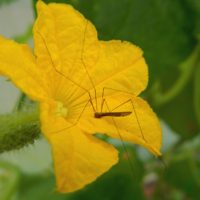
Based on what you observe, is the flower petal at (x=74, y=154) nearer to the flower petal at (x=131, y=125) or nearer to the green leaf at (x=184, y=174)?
the flower petal at (x=131, y=125)

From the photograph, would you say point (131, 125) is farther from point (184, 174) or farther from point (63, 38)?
point (184, 174)

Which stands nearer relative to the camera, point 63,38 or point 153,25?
point 63,38

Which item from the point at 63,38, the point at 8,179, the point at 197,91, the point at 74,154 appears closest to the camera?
the point at 74,154

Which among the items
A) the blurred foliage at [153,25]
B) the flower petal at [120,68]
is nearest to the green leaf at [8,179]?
the blurred foliage at [153,25]

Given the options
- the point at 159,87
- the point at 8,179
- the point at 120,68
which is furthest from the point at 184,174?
the point at 120,68

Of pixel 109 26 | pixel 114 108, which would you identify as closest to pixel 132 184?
pixel 109 26

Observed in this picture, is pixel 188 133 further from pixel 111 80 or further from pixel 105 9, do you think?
pixel 111 80
